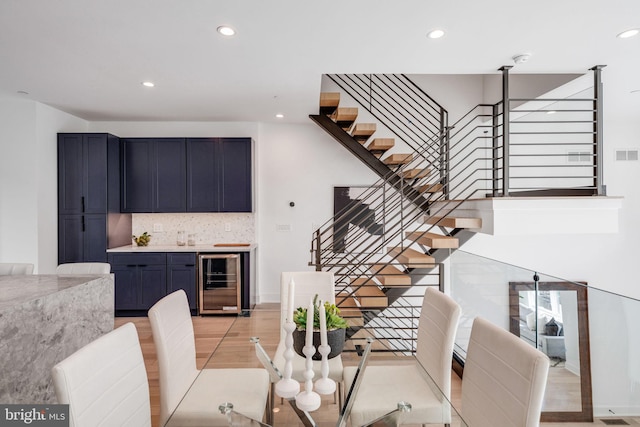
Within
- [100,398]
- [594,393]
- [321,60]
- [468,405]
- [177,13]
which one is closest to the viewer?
[100,398]

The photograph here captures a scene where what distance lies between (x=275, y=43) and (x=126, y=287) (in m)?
3.76

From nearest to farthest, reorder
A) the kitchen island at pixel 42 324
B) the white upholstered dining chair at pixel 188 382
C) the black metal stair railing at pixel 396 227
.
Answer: the white upholstered dining chair at pixel 188 382 < the kitchen island at pixel 42 324 < the black metal stair railing at pixel 396 227

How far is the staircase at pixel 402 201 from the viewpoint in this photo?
3.42 metres

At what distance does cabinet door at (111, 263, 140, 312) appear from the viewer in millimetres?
4660

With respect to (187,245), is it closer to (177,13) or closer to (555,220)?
(177,13)

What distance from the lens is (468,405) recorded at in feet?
5.03

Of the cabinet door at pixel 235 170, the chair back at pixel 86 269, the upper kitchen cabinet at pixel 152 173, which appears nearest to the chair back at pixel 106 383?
the chair back at pixel 86 269

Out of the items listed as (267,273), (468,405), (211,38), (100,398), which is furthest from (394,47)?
(267,273)

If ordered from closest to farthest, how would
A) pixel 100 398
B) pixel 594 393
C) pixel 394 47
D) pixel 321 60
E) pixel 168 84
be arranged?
1. pixel 100 398
2. pixel 594 393
3. pixel 394 47
4. pixel 321 60
5. pixel 168 84

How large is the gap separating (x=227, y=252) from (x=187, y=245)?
0.85 meters

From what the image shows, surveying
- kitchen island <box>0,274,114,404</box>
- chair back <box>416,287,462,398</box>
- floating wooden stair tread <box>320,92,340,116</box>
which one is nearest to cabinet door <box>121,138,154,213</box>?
kitchen island <box>0,274,114,404</box>

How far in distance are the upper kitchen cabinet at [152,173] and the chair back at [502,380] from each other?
4.42 m

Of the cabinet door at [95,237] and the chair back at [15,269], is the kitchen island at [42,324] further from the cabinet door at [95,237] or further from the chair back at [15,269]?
the cabinet door at [95,237]

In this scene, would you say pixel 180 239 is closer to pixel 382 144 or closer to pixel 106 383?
pixel 382 144
